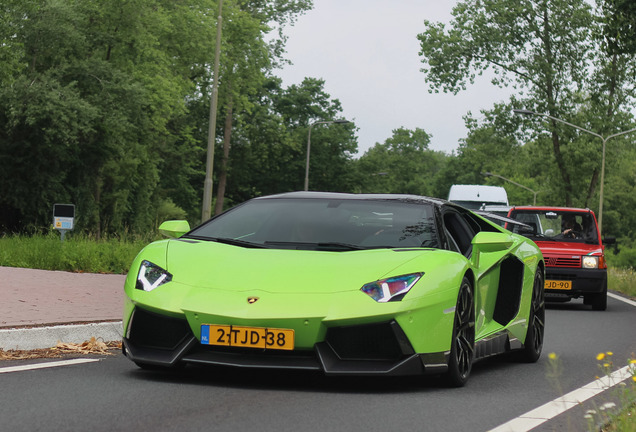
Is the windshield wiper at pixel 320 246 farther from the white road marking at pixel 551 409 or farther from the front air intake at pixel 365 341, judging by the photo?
the white road marking at pixel 551 409

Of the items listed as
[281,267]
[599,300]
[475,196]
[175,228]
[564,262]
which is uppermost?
[175,228]

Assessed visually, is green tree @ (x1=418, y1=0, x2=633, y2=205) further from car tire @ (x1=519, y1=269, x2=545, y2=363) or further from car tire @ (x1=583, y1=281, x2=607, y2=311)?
car tire @ (x1=519, y1=269, x2=545, y2=363)

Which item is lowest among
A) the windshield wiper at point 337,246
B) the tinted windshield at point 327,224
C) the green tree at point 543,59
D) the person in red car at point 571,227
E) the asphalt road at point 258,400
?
the asphalt road at point 258,400

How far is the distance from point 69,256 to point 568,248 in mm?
7951

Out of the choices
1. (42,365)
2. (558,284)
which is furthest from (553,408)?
(558,284)

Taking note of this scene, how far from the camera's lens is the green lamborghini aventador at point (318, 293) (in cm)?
646

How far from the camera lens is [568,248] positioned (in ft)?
58.9

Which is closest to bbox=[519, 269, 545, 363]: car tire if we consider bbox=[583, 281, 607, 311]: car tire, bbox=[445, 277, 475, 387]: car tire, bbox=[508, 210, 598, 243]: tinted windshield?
bbox=[445, 277, 475, 387]: car tire

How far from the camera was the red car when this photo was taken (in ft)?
57.7

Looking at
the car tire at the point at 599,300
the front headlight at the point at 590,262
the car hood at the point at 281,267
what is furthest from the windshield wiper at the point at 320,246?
the car tire at the point at 599,300

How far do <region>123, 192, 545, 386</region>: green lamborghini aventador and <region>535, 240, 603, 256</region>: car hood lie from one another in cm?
1020

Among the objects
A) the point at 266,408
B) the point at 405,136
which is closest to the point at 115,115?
the point at 266,408

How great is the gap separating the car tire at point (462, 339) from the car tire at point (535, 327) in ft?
5.98

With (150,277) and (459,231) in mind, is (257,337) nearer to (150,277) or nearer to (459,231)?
(150,277)
